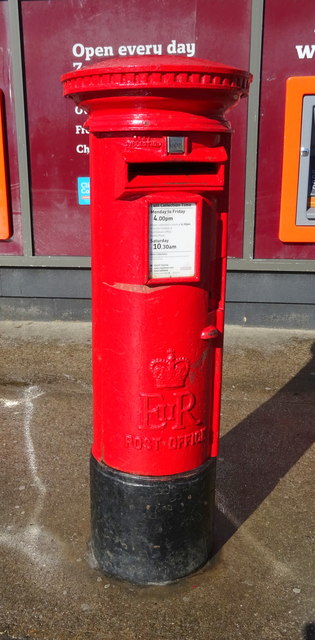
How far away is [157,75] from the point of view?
2.22m

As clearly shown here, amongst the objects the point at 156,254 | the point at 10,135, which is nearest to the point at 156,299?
the point at 156,254

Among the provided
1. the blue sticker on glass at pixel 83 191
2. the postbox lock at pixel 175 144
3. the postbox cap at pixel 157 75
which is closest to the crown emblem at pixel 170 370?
the postbox lock at pixel 175 144

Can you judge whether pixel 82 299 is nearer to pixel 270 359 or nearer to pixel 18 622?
pixel 270 359

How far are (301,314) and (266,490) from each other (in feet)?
8.99

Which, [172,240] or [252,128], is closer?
[172,240]

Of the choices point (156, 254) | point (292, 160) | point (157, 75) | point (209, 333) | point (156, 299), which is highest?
point (157, 75)

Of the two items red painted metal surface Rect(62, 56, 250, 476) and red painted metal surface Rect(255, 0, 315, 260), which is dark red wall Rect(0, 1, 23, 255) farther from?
red painted metal surface Rect(62, 56, 250, 476)

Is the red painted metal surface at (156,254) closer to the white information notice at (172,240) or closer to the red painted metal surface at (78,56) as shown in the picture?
the white information notice at (172,240)

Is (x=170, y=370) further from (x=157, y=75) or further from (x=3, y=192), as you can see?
(x=3, y=192)

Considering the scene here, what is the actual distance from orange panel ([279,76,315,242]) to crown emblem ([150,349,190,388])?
137 inches

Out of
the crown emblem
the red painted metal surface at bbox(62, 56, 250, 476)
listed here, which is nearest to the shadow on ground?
the red painted metal surface at bbox(62, 56, 250, 476)

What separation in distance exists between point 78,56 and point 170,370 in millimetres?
4048

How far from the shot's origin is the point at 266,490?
3562 mm

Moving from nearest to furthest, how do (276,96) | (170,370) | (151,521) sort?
(170,370) < (151,521) < (276,96)
